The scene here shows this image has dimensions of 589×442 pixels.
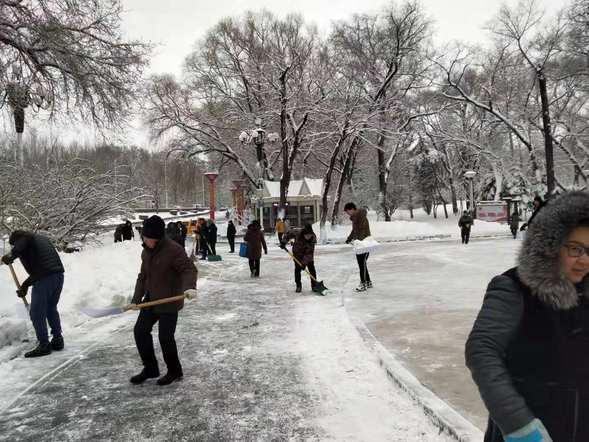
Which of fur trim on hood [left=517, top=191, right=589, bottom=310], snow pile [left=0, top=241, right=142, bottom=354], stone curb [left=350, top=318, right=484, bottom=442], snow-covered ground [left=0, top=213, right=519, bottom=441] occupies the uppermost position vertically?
fur trim on hood [left=517, top=191, right=589, bottom=310]

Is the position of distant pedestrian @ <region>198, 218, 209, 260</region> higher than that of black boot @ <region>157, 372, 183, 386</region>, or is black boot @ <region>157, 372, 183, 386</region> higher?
distant pedestrian @ <region>198, 218, 209, 260</region>

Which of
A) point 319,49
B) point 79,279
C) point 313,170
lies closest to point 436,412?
point 79,279

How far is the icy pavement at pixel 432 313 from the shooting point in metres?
4.42

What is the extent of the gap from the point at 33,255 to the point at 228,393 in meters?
3.08

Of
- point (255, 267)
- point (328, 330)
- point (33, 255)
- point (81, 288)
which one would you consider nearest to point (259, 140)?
point (255, 267)

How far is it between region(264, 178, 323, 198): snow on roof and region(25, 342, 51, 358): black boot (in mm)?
26289

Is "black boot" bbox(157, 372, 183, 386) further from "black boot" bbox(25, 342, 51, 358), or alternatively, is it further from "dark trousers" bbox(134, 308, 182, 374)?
"black boot" bbox(25, 342, 51, 358)

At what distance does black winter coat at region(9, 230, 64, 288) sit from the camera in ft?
18.8

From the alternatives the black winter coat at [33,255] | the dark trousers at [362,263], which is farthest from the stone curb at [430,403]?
the dark trousers at [362,263]

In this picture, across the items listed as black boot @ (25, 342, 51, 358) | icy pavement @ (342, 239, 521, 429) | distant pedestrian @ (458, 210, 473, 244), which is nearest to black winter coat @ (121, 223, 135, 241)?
icy pavement @ (342, 239, 521, 429)

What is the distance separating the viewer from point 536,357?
1.67m

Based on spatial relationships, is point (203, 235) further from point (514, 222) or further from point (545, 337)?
point (545, 337)

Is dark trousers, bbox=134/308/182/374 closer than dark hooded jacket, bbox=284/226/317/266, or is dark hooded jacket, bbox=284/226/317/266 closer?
dark trousers, bbox=134/308/182/374

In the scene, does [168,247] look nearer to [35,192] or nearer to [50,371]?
[50,371]
